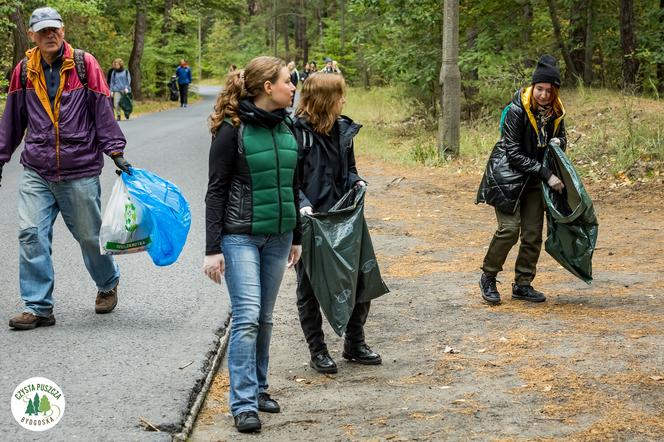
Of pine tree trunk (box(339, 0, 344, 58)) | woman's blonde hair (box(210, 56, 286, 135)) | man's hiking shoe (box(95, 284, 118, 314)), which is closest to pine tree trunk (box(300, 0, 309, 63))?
pine tree trunk (box(339, 0, 344, 58))

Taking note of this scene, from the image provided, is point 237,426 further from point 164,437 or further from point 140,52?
point 140,52

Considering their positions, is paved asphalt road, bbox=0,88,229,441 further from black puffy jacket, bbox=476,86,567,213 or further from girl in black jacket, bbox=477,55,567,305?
black puffy jacket, bbox=476,86,567,213

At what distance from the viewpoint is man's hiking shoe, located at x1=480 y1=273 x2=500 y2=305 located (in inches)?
302

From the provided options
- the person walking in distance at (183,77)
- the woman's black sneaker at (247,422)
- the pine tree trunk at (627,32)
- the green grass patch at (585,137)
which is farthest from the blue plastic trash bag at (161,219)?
the person walking in distance at (183,77)

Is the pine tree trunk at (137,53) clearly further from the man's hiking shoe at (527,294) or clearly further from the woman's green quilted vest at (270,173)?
the woman's green quilted vest at (270,173)

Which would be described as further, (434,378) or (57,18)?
(57,18)

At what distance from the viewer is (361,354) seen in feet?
20.2

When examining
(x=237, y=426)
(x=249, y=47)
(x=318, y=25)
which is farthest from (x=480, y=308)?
(x=249, y=47)

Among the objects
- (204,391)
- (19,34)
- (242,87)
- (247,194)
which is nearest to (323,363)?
(204,391)

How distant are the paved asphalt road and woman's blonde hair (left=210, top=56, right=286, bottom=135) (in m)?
1.55

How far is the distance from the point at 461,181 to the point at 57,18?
9.76 meters

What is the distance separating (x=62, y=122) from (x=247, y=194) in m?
2.30

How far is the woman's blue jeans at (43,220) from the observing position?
665cm

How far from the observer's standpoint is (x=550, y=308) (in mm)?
7512
